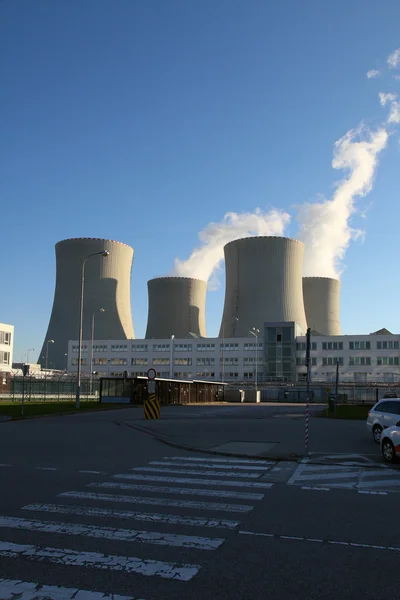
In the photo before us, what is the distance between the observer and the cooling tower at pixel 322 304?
9444 cm

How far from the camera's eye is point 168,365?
9594 centimetres

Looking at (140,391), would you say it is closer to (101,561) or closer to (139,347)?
(101,561)

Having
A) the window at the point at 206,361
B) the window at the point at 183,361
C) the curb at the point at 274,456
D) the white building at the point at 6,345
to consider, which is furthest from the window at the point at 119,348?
the curb at the point at 274,456

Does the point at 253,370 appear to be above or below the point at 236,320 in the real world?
below

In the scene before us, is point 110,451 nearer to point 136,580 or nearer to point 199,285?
point 136,580

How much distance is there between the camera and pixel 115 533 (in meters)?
6.14

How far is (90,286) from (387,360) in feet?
Answer: 153

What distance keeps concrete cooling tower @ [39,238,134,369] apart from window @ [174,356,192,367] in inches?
761

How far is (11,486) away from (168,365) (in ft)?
287

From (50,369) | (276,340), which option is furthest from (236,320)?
(50,369)

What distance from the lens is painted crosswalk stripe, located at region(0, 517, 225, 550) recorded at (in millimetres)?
5754

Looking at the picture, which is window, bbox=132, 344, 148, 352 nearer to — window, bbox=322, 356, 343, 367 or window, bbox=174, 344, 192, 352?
window, bbox=174, 344, 192, 352

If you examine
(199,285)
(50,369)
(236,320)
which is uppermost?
(199,285)

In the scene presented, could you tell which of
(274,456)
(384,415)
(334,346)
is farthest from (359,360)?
(274,456)
